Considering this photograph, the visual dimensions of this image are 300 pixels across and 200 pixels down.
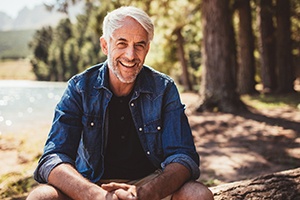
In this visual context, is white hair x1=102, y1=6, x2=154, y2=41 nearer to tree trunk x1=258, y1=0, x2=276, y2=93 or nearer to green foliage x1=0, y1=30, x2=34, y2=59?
tree trunk x1=258, y1=0, x2=276, y2=93

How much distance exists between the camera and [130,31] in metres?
2.42

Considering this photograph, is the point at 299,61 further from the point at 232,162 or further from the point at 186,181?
the point at 186,181

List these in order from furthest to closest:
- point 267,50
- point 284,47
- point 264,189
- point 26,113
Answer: point 267,50, point 26,113, point 284,47, point 264,189

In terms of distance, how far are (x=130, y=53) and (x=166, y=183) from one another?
0.99 m

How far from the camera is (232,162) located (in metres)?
5.28

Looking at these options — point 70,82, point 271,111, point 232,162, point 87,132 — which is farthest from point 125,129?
point 271,111

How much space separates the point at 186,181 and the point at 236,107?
23.2 feet

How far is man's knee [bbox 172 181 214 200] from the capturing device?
201 cm

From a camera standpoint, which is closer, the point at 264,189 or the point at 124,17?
the point at 124,17

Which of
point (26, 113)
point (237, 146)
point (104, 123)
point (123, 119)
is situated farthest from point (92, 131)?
point (26, 113)

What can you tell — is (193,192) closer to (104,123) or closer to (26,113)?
(104,123)

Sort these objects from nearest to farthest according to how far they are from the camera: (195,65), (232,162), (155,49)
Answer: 1. (232,162)
2. (155,49)
3. (195,65)

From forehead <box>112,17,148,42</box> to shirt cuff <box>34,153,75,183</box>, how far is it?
37.9 inches

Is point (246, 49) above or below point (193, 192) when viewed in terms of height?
above
